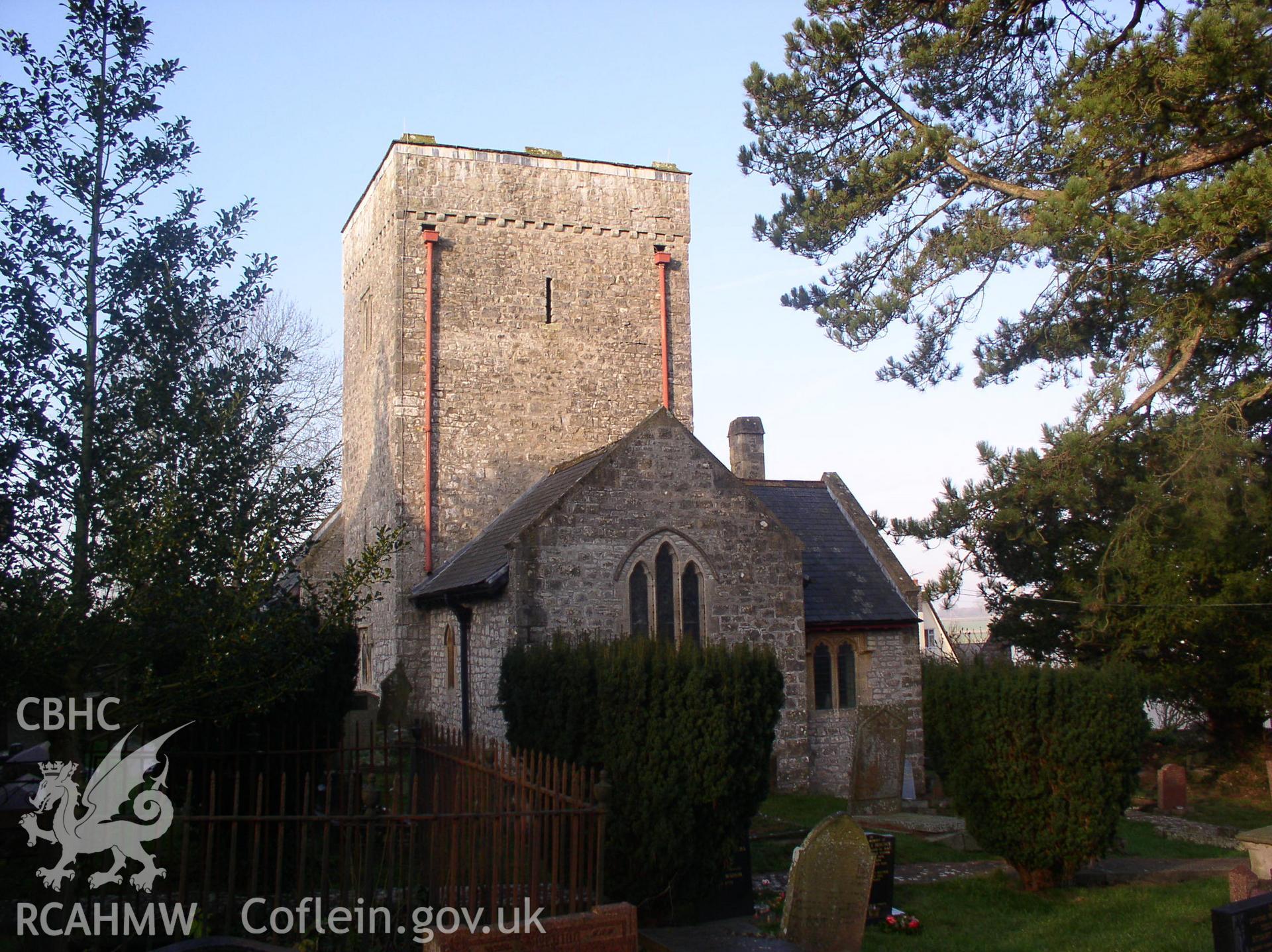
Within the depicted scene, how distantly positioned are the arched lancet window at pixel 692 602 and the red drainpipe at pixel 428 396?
5.26 meters

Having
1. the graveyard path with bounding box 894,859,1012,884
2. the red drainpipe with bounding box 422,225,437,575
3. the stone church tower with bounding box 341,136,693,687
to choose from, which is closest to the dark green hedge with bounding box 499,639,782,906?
the graveyard path with bounding box 894,859,1012,884

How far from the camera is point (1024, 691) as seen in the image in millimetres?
10570

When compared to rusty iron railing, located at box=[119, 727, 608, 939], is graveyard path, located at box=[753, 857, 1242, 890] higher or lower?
lower

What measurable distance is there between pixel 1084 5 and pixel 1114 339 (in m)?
4.05

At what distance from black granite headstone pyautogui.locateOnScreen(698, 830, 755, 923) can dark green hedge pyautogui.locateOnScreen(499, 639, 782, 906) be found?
0.82 ft

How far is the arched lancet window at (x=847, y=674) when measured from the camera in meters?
17.1

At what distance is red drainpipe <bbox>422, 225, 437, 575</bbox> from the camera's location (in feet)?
58.4

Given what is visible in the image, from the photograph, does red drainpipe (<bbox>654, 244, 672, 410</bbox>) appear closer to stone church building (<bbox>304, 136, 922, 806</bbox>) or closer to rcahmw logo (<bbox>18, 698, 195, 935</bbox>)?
stone church building (<bbox>304, 136, 922, 806</bbox>)

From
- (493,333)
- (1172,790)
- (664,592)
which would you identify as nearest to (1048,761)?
(664,592)

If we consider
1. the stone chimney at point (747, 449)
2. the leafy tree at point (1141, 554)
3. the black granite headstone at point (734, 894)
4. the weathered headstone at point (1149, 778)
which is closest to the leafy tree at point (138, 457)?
the black granite headstone at point (734, 894)

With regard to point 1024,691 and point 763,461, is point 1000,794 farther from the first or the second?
point 763,461

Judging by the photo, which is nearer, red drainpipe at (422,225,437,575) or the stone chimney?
red drainpipe at (422,225,437,575)

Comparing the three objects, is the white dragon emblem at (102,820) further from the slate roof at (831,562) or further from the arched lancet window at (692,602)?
the slate roof at (831,562)

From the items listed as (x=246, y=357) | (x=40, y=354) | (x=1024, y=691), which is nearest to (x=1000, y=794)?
(x=1024, y=691)
